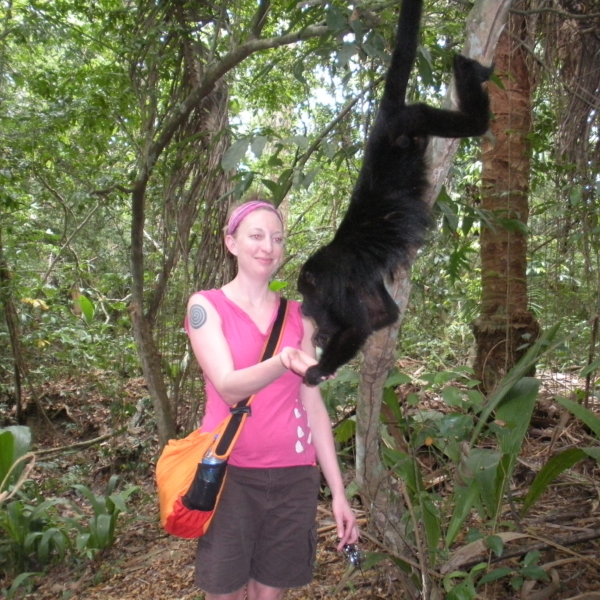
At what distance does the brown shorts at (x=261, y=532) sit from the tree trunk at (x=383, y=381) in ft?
0.84

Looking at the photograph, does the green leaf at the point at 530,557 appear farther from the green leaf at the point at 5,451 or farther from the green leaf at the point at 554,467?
the green leaf at the point at 5,451

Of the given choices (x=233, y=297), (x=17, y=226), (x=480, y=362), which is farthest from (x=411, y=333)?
(x=233, y=297)

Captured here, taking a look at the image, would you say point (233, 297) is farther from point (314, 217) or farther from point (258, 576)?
point (314, 217)

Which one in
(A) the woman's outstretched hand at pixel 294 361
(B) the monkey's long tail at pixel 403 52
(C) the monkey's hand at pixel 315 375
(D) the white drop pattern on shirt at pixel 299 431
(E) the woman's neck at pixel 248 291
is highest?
(B) the monkey's long tail at pixel 403 52

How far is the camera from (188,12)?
3.63 metres

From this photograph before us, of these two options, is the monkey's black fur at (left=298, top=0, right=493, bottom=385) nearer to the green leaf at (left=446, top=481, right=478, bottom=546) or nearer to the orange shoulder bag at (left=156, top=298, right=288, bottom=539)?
the orange shoulder bag at (left=156, top=298, right=288, bottom=539)

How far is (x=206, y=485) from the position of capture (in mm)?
1593

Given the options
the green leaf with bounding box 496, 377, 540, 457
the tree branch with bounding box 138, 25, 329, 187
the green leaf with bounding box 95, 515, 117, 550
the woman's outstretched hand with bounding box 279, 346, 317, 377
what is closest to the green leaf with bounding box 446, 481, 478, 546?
the green leaf with bounding box 496, 377, 540, 457

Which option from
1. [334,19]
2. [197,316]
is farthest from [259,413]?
[334,19]

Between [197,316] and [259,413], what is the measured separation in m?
0.33

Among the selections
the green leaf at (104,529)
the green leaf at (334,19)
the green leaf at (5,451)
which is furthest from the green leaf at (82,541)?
the green leaf at (334,19)

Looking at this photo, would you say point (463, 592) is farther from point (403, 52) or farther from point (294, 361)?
point (403, 52)

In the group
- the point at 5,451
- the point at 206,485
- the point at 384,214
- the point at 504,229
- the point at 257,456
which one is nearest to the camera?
the point at 206,485

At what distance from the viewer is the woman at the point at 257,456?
1674 mm
